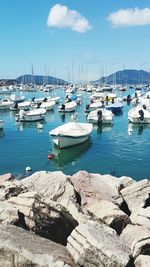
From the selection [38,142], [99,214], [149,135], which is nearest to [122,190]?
[99,214]

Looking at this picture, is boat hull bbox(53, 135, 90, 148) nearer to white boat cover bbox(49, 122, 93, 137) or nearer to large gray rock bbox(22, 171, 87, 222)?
white boat cover bbox(49, 122, 93, 137)

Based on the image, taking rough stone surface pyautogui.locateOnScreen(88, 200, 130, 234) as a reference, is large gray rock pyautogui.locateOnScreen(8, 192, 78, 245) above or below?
above

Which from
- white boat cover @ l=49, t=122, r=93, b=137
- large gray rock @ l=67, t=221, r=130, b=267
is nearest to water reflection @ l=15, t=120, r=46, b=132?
white boat cover @ l=49, t=122, r=93, b=137

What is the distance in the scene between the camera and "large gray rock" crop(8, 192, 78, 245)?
14.3 meters

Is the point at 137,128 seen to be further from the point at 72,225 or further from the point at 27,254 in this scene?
the point at 27,254

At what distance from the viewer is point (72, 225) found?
14.7 m

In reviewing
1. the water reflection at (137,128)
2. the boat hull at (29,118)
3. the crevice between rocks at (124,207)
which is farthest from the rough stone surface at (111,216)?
the boat hull at (29,118)

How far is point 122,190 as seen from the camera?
2186cm

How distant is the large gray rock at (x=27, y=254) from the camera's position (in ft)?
38.4

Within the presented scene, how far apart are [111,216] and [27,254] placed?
554cm

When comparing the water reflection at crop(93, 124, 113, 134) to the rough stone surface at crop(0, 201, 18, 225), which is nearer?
the rough stone surface at crop(0, 201, 18, 225)

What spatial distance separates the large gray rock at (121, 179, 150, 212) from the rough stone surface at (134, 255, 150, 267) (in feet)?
23.0

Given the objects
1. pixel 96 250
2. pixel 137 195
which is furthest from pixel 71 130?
pixel 96 250

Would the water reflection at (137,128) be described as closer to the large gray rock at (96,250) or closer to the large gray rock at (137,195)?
the large gray rock at (137,195)
